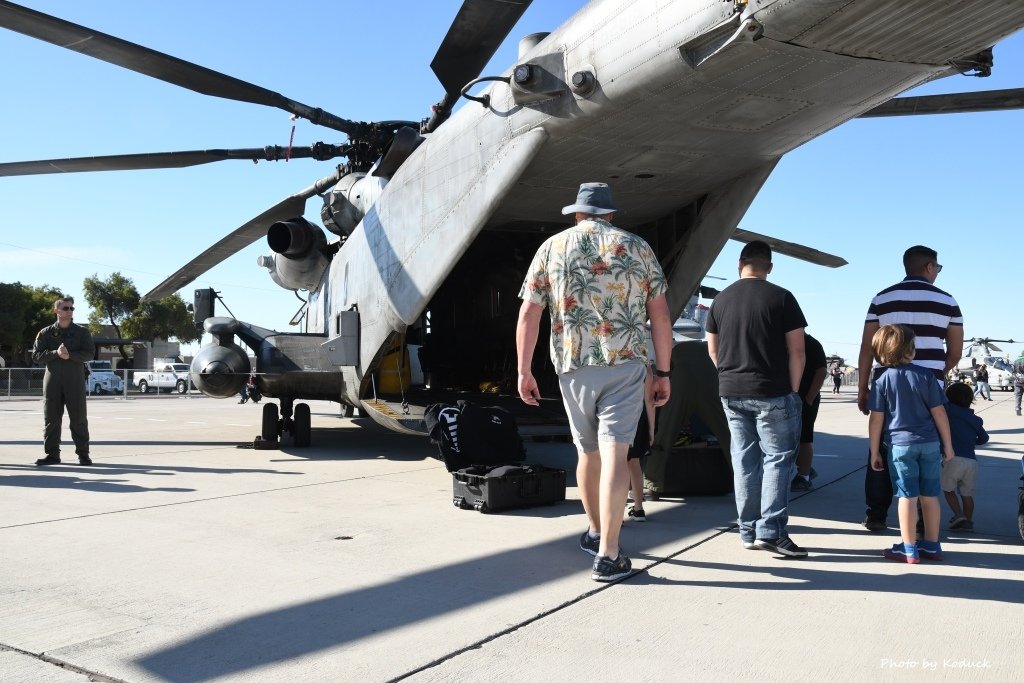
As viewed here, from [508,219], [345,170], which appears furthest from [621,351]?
[345,170]


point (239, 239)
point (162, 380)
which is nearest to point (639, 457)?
point (239, 239)

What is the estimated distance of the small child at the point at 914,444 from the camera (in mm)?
4191

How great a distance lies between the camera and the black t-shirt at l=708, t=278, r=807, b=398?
4.42m

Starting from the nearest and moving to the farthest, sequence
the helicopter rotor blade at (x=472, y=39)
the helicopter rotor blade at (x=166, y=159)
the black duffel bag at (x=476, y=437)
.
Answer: the black duffel bag at (x=476, y=437) < the helicopter rotor blade at (x=472, y=39) < the helicopter rotor blade at (x=166, y=159)

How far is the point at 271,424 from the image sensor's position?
10.6 m

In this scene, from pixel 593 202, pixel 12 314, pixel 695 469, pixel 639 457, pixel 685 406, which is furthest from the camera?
pixel 12 314

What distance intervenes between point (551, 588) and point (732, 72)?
3432 millimetres

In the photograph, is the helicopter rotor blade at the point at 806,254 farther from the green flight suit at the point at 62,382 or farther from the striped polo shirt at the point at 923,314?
the green flight suit at the point at 62,382

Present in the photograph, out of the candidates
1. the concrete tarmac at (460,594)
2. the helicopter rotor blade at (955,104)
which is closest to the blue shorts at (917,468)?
the concrete tarmac at (460,594)

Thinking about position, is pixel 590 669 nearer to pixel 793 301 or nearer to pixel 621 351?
pixel 621 351

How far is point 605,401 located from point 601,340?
31 cm

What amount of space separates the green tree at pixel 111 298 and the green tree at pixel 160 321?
2.35 ft

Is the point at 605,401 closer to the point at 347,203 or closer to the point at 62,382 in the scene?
the point at 62,382

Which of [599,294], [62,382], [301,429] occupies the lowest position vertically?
[301,429]
